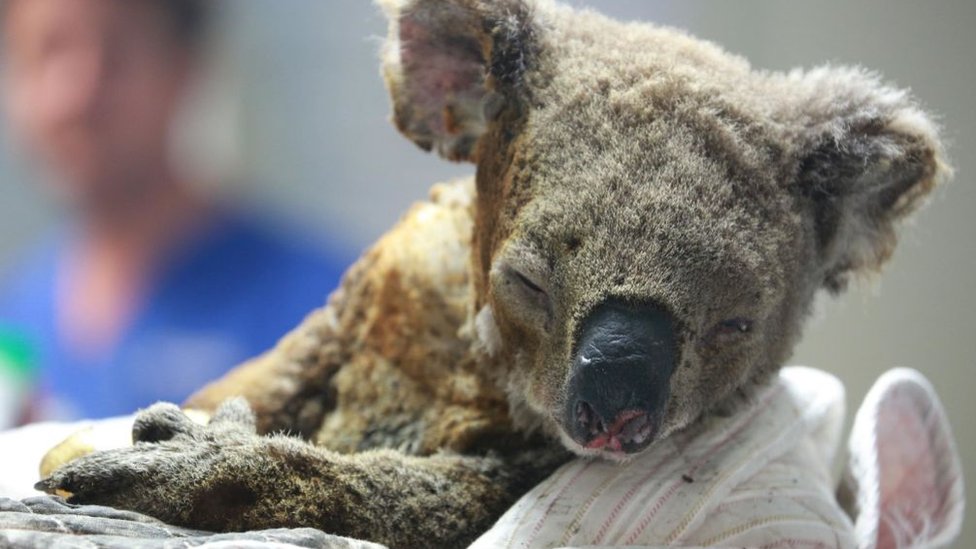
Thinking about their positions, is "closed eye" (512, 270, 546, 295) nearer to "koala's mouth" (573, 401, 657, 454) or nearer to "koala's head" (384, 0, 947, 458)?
"koala's head" (384, 0, 947, 458)

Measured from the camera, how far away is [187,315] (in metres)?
2.59

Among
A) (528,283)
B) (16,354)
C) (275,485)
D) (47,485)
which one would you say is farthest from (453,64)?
(16,354)

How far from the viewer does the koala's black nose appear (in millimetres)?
1021

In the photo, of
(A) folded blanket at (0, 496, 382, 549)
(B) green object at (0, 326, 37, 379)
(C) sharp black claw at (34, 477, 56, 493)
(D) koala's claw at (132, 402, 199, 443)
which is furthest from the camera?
(B) green object at (0, 326, 37, 379)

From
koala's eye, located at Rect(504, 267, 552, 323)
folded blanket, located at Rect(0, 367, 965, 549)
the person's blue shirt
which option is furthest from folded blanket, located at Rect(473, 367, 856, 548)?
the person's blue shirt

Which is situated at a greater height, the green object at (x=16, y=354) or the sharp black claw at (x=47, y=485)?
the green object at (x=16, y=354)

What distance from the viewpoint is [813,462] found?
1.41 metres

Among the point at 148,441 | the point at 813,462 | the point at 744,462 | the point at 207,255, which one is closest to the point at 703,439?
the point at 744,462

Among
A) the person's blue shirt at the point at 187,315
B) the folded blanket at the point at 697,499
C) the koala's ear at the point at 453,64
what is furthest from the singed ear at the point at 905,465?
the person's blue shirt at the point at 187,315

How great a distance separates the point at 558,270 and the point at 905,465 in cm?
83

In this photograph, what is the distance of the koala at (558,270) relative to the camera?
3.43ft

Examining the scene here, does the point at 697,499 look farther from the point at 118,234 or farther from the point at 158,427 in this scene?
the point at 118,234

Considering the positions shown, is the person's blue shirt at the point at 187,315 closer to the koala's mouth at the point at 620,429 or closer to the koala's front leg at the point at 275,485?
the koala's front leg at the point at 275,485

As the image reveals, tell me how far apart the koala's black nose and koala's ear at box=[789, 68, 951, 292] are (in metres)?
0.35
